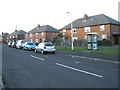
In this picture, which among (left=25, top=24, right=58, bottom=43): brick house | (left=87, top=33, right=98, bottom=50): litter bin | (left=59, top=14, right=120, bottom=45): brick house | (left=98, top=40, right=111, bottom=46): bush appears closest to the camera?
(left=87, top=33, right=98, bottom=50): litter bin

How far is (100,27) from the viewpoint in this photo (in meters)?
43.3

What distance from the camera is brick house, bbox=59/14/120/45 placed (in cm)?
4109

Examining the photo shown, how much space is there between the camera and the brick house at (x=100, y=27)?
41094 mm

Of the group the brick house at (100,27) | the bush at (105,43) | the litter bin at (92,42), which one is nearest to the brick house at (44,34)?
→ the brick house at (100,27)

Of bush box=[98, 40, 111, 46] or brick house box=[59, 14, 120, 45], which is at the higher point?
brick house box=[59, 14, 120, 45]

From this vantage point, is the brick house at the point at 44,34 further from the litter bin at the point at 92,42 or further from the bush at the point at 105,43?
the litter bin at the point at 92,42

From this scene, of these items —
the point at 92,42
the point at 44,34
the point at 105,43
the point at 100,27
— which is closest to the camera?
the point at 92,42

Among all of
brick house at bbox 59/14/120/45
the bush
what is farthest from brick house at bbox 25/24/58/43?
the bush

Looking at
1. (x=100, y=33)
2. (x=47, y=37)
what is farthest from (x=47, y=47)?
(x=47, y=37)

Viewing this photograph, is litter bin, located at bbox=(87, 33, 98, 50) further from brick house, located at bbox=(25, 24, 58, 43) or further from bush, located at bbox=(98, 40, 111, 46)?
brick house, located at bbox=(25, 24, 58, 43)

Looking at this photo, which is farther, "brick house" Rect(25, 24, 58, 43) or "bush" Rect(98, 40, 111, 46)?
"brick house" Rect(25, 24, 58, 43)

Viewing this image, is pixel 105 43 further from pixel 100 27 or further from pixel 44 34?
pixel 44 34

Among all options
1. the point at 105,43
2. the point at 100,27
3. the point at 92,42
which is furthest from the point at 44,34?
the point at 92,42

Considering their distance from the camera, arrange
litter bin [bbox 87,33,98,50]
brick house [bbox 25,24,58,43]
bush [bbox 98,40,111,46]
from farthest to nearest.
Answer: brick house [bbox 25,24,58,43] → bush [bbox 98,40,111,46] → litter bin [bbox 87,33,98,50]
